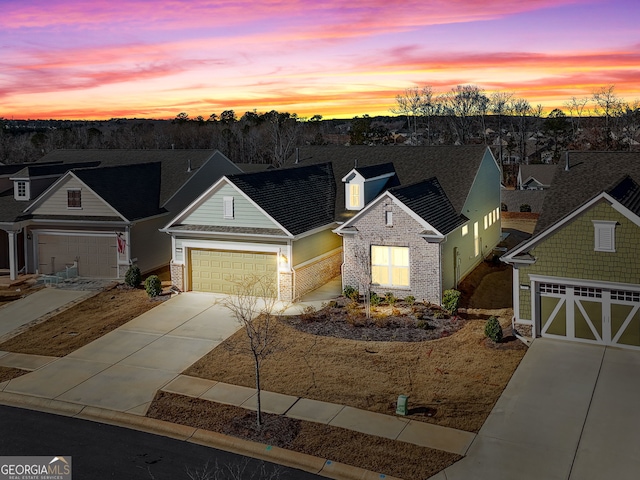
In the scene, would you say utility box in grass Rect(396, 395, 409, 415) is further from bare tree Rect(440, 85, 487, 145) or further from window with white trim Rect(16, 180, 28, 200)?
bare tree Rect(440, 85, 487, 145)

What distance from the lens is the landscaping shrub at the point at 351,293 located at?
26.8m

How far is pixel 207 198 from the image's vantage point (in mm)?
28641

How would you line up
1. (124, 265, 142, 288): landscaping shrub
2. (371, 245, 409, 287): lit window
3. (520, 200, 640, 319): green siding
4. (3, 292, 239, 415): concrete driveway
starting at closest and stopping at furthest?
(3, 292, 239, 415): concrete driveway → (520, 200, 640, 319): green siding → (371, 245, 409, 287): lit window → (124, 265, 142, 288): landscaping shrub

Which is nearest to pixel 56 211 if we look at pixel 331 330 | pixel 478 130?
pixel 331 330

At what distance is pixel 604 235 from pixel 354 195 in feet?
42.6

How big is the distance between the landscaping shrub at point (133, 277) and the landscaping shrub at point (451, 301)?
14837 millimetres

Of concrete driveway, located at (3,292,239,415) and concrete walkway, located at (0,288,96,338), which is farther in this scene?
concrete walkway, located at (0,288,96,338)

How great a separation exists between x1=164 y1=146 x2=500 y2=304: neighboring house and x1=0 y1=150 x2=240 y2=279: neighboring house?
4.60 metres

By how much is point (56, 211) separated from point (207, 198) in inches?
373

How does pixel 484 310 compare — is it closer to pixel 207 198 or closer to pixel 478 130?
pixel 207 198

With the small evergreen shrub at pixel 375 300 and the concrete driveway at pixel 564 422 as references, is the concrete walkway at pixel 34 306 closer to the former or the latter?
the small evergreen shrub at pixel 375 300

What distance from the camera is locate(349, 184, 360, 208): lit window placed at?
1206 inches

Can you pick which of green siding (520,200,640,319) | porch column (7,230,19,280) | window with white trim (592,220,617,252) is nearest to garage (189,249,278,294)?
porch column (7,230,19,280)

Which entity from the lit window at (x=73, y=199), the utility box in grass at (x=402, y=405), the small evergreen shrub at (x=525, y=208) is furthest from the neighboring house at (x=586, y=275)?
the small evergreen shrub at (x=525, y=208)
